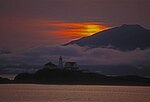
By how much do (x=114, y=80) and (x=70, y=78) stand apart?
14.4m

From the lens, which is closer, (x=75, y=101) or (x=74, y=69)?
(x=75, y=101)

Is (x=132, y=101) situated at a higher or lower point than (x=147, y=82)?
lower

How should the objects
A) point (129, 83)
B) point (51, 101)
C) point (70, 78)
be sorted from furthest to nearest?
1. point (129, 83)
2. point (70, 78)
3. point (51, 101)

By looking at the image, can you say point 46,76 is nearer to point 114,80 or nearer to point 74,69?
point 74,69

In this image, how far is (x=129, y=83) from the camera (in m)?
150

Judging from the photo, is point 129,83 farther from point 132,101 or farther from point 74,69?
point 132,101

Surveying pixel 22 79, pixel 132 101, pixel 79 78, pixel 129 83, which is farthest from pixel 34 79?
pixel 132 101

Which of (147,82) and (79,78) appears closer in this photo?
(79,78)

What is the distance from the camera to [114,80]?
5827 inches

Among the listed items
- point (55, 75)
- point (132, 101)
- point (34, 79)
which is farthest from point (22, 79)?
point (132, 101)

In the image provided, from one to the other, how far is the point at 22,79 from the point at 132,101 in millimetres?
74164

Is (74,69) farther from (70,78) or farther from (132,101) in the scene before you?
(132,101)

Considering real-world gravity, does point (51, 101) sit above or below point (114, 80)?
below

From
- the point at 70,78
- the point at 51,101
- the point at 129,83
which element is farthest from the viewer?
the point at 129,83
